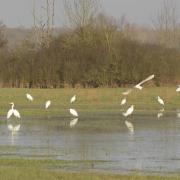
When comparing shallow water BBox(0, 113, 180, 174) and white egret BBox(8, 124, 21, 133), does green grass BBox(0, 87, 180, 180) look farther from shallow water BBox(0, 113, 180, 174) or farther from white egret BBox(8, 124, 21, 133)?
white egret BBox(8, 124, 21, 133)

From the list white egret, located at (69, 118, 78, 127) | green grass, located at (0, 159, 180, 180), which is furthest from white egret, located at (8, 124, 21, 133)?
green grass, located at (0, 159, 180, 180)

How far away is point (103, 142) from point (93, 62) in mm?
39246

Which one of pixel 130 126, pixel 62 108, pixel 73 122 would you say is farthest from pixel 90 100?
pixel 130 126

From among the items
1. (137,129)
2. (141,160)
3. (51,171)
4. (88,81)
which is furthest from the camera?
(88,81)

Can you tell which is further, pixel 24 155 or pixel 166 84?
pixel 166 84

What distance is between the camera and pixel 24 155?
15898 mm

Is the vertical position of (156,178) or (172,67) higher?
(172,67)

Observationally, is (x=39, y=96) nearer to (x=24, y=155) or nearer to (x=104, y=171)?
(x=24, y=155)

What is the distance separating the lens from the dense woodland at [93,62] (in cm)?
5662

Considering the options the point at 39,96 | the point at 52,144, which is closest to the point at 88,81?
the point at 39,96

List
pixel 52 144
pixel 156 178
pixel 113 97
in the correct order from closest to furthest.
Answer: pixel 156 178 → pixel 52 144 → pixel 113 97

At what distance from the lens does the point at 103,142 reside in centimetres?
1853

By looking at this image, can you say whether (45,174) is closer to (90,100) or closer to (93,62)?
(90,100)

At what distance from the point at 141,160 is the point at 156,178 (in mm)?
2712
